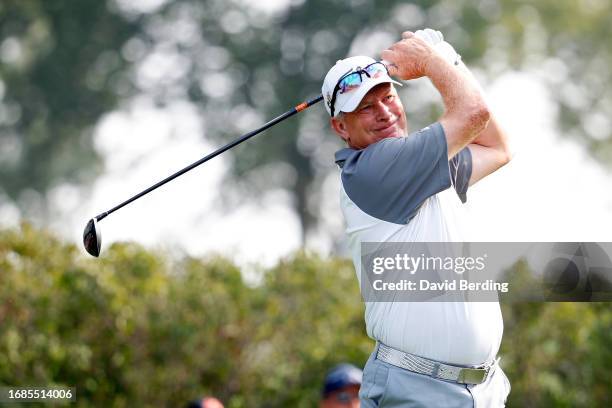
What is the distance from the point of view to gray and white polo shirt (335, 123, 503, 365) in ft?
14.2

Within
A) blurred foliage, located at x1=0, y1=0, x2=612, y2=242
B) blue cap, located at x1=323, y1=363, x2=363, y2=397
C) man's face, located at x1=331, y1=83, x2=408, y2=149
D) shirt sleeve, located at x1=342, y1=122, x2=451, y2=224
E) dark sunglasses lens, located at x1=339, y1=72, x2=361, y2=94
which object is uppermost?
blurred foliage, located at x1=0, y1=0, x2=612, y2=242

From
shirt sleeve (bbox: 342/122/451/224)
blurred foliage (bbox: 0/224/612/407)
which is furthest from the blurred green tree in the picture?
shirt sleeve (bbox: 342/122/451/224)

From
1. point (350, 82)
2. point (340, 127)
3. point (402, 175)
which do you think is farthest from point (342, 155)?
point (402, 175)

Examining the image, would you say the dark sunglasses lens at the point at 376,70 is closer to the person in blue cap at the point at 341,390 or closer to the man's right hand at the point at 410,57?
the man's right hand at the point at 410,57

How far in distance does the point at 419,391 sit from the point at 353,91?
48.4 inches

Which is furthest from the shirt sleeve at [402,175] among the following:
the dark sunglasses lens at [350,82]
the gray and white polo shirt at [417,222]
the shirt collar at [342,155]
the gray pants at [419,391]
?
the gray pants at [419,391]

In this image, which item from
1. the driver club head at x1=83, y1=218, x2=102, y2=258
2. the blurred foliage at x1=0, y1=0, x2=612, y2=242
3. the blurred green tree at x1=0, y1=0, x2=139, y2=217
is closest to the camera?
the driver club head at x1=83, y1=218, x2=102, y2=258

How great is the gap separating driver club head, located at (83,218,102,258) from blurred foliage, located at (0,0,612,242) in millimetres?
17982

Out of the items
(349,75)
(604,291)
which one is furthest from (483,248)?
(604,291)

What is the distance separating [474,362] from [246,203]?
819 inches

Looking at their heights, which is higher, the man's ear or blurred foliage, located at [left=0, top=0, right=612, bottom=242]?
blurred foliage, located at [left=0, top=0, right=612, bottom=242]

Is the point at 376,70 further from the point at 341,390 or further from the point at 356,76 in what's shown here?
the point at 341,390

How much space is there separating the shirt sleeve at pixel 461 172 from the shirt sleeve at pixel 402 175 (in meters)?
0.28

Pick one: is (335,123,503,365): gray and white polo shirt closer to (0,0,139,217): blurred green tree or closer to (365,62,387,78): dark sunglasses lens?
(365,62,387,78): dark sunglasses lens
